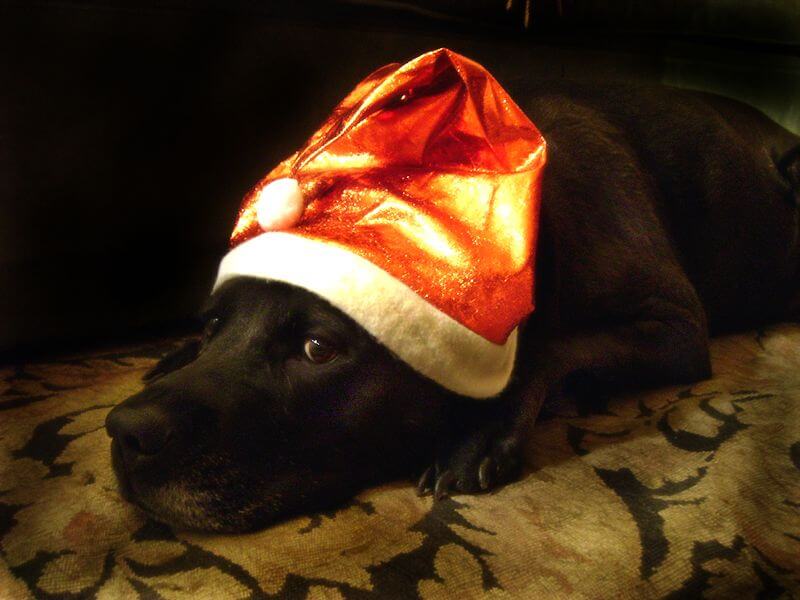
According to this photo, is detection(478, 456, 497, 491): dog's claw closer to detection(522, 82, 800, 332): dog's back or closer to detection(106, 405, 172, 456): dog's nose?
detection(106, 405, 172, 456): dog's nose

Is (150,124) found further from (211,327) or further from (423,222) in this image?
(423,222)

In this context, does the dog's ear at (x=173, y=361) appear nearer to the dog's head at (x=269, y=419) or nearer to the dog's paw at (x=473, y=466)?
the dog's head at (x=269, y=419)

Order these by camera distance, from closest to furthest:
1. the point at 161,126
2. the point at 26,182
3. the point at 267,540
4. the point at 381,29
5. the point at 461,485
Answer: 1. the point at 267,540
2. the point at 461,485
3. the point at 26,182
4. the point at 161,126
5. the point at 381,29

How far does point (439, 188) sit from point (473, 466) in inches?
→ 14.7

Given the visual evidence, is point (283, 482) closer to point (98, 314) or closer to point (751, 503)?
point (751, 503)

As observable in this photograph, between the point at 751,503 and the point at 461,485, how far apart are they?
367mm

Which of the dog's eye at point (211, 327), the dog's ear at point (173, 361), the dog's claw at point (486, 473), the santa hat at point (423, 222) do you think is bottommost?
the dog's ear at point (173, 361)

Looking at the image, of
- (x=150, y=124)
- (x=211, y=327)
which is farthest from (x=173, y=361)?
(x=150, y=124)

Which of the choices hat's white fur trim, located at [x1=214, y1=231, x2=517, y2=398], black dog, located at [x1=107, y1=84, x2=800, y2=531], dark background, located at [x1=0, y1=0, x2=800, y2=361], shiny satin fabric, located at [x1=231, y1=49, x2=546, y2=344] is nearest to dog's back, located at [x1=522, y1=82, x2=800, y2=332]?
black dog, located at [x1=107, y1=84, x2=800, y2=531]

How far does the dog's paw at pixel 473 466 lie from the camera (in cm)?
101

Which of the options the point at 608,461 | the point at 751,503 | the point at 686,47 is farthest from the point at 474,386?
the point at 686,47

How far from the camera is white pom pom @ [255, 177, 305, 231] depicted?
40.0 inches

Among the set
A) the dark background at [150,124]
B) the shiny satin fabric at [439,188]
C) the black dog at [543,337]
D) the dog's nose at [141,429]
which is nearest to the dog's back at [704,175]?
the black dog at [543,337]

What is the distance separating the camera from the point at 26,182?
4.38 feet
